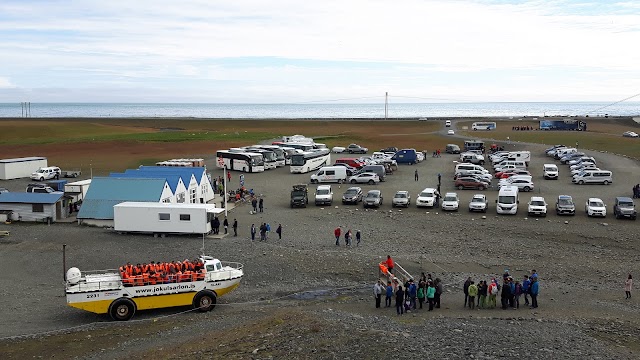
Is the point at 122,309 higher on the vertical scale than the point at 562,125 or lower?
lower

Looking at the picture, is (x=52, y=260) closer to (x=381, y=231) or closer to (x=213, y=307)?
(x=213, y=307)

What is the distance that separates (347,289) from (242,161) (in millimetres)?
34936

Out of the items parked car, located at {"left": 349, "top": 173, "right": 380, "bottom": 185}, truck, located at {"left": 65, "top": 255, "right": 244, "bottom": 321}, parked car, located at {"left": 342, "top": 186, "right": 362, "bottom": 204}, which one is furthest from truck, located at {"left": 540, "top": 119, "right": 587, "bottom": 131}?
truck, located at {"left": 65, "top": 255, "right": 244, "bottom": 321}

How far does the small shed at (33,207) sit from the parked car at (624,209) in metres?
31.7

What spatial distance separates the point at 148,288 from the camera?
2148 cm

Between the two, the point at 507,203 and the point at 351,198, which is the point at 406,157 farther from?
the point at 507,203

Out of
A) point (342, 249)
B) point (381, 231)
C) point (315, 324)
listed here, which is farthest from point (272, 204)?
point (315, 324)

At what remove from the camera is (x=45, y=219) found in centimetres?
3641

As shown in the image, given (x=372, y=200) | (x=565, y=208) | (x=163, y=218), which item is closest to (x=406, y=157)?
(x=372, y=200)

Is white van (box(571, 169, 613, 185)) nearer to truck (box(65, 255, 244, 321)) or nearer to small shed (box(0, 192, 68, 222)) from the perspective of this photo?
truck (box(65, 255, 244, 321))

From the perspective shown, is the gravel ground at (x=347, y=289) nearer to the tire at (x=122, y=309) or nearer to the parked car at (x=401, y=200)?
the tire at (x=122, y=309)

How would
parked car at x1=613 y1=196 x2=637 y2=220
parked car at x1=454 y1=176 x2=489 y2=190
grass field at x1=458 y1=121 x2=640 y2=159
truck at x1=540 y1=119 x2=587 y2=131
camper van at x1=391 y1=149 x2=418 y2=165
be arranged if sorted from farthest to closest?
truck at x1=540 y1=119 x2=587 y2=131 → grass field at x1=458 y1=121 x2=640 y2=159 → camper van at x1=391 y1=149 x2=418 y2=165 → parked car at x1=454 y1=176 x2=489 y2=190 → parked car at x1=613 y1=196 x2=637 y2=220

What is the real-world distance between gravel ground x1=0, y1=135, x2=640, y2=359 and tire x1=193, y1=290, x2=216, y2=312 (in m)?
0.37

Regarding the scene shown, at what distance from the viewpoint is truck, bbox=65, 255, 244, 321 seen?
21.0 metres
